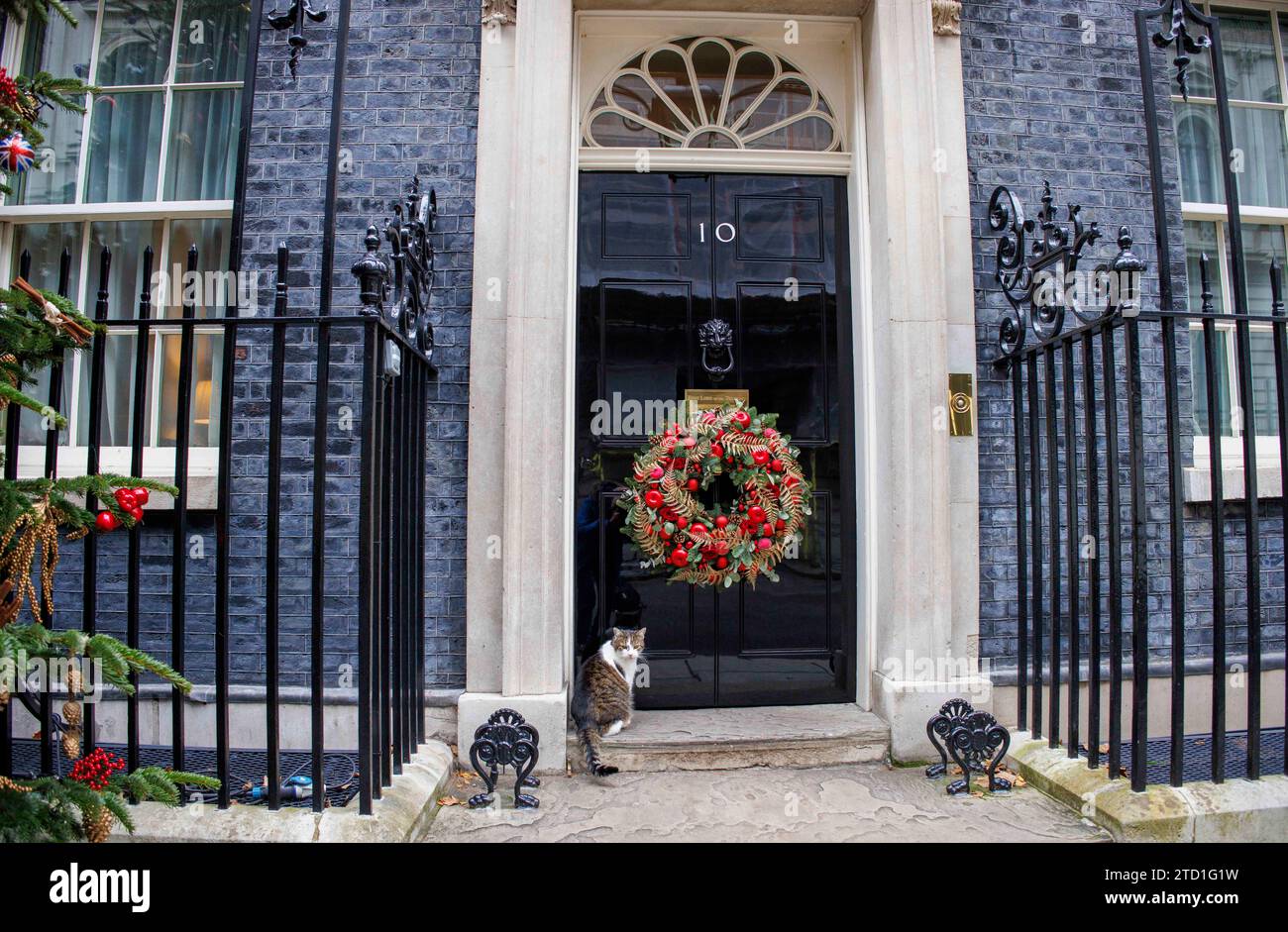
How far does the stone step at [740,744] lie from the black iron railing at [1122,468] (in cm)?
94

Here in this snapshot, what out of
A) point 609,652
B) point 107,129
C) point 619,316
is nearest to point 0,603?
point 609,652

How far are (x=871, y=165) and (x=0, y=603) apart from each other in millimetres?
4636

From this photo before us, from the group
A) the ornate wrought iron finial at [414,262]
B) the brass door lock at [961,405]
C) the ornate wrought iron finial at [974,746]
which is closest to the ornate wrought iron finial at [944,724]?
the ornate wrought iron finial at [974,746]

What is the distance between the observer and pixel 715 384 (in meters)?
4.65

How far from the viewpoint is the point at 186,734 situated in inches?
167

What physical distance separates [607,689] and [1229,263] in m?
4.79

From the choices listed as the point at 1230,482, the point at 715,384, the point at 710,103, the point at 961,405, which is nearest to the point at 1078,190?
the point at 961,405

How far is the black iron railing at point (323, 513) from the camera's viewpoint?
10.0 ft

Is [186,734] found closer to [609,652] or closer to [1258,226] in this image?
[609,652]

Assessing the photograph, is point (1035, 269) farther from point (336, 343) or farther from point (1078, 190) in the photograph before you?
point (336, 343)

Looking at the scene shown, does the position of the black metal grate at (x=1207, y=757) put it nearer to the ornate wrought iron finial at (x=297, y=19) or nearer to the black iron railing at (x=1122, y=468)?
the black iron railing at (x=1122, y=468)

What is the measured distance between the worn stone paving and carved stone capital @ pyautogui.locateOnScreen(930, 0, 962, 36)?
4243mm

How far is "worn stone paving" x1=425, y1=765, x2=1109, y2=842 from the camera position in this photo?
3.41 meters

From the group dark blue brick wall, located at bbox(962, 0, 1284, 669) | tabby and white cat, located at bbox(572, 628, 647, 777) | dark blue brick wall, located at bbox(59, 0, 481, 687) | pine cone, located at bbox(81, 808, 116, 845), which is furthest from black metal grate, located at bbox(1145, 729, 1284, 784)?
pine cone, located at bbox(81, 808, 116, 845)
